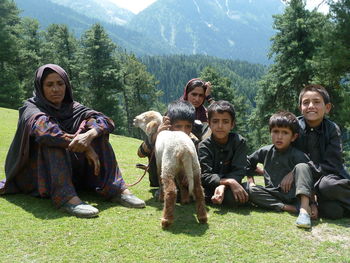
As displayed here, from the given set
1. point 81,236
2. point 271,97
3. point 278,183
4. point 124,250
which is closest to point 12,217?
point 81,236

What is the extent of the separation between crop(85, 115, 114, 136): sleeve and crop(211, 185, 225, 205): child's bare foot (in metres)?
1.73

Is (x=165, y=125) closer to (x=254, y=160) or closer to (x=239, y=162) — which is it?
(x=239, y=162)

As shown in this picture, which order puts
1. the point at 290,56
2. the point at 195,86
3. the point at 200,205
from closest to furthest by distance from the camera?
the point at 200,205
the point at 195,86
the point at 290,56

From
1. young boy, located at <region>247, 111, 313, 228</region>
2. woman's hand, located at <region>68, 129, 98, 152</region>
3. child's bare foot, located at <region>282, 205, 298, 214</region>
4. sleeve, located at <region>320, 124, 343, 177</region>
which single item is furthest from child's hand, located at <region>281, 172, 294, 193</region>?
woman's hand, located at <region>68, 129, 98, 152</region>

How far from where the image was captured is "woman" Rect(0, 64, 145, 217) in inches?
155

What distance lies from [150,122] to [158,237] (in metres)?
1.99

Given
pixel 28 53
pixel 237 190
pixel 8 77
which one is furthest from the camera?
pixel 28 53

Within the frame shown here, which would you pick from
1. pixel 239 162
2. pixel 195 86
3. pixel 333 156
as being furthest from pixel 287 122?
pixel 195 86

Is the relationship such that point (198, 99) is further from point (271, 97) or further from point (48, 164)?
point (271, 97)

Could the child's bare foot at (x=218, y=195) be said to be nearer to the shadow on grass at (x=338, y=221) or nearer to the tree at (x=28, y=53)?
the shadow on grass at (x=338, y=221)

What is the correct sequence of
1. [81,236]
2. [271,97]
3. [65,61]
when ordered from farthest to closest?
[65,61]
[271,97]
[81,236]

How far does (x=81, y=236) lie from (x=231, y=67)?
159561mm

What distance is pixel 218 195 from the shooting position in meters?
4.14

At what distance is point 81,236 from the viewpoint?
336cm
